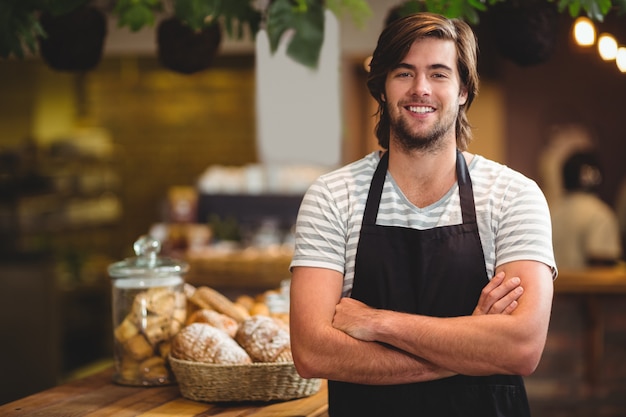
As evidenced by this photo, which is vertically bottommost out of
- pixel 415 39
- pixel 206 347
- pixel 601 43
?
pixel 206 347

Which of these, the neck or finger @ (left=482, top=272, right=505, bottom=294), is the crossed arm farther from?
the neck

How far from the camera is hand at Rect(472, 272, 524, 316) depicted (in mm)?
2000

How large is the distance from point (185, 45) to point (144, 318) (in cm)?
87

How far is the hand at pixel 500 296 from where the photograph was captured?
200cm

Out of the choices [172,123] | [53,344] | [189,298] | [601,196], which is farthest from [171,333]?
[601,196]

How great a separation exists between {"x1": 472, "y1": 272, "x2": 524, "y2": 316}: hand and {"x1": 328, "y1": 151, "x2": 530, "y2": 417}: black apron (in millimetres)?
60

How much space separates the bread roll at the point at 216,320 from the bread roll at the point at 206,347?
0.11 metres

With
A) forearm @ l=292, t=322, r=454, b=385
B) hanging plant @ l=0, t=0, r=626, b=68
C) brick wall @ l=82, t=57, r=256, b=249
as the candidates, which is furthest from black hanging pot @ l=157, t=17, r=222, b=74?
brick wall @ l=82, t=57, r=256, b=249

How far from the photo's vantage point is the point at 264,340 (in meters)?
2.45

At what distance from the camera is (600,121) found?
30.1 ft

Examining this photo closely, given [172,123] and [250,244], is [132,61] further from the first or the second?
[250,244]

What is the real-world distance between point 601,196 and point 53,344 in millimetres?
5932

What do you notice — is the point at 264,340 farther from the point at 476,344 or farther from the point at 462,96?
the point at 462,96

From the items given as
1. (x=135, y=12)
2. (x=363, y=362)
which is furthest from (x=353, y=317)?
(x=135, y=12)
